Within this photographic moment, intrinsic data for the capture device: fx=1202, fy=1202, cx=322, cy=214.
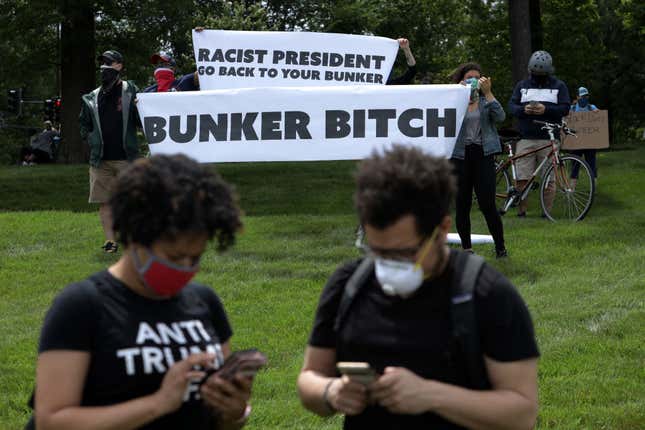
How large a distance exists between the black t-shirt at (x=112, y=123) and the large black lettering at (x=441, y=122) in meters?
3.32

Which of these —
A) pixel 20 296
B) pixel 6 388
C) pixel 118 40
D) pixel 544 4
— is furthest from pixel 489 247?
pixel 544 4

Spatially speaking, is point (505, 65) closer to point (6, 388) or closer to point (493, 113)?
point (493, 113)

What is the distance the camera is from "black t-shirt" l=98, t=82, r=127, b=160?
42.7 ft

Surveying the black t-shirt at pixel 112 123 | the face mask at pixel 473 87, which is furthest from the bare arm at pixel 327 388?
the black t-shirt at pixel 112 123

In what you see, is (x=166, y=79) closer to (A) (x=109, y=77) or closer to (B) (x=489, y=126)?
(A) (x=109, y=77)

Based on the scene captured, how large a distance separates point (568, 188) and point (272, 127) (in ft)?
13.0

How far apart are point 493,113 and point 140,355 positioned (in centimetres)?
900

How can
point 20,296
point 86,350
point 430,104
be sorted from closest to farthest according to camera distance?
1. point 86,350
2. point 20,296
3. point 430,104

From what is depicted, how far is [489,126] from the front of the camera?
12.0 metres

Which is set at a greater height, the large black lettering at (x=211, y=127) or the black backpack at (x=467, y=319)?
the black backpack at (x=467, y=319)

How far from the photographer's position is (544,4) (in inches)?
1559

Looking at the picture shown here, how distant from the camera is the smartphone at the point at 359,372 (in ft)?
10.8

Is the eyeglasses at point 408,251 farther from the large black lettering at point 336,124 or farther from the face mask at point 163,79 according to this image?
the face mask at point 163,79

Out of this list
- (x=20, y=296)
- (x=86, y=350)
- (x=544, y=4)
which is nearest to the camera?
(x=86, y=350)
